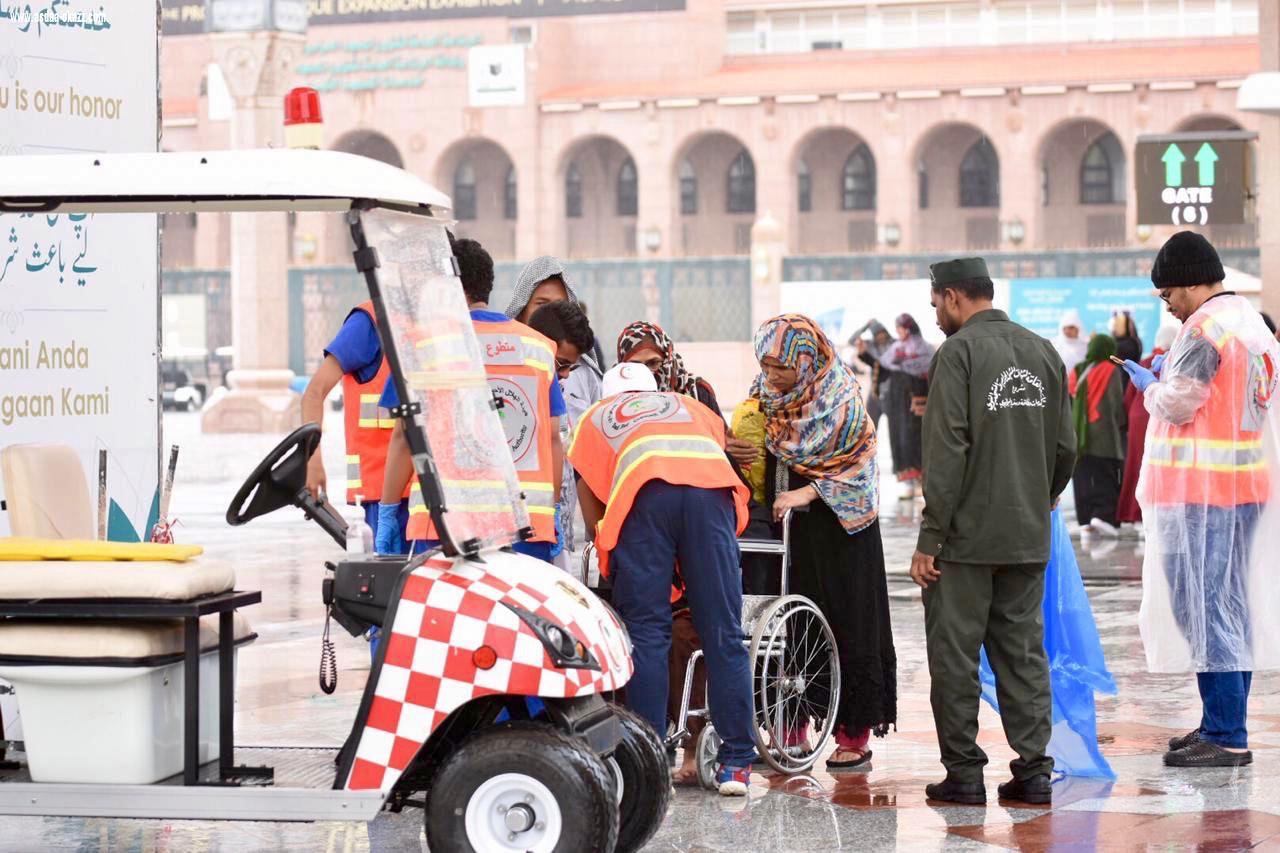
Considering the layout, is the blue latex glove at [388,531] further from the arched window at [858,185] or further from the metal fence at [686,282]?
the arched window at [858,185]

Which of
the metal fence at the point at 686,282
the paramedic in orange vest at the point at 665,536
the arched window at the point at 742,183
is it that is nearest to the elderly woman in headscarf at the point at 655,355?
the paramedic in orange vest at the point at 665,536

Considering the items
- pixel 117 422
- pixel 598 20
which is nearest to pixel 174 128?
pixel 598 20

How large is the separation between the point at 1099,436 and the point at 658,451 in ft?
34.3

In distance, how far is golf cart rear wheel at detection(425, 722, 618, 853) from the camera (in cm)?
484

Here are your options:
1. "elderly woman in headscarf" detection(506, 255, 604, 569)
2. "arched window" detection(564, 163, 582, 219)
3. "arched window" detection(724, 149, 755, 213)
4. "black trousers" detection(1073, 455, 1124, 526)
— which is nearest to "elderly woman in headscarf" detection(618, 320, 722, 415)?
"elderly woman in headscarf" detection(506, 255, 604, 569)

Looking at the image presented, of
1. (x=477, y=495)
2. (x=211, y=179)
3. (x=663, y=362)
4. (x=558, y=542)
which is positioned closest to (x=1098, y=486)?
(x=663, y=362)

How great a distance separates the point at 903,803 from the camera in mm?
6359

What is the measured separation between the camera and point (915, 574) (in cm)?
Result: 629

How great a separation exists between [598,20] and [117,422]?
2224 inches

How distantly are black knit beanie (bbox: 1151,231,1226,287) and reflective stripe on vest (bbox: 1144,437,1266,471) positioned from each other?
56 centimetres

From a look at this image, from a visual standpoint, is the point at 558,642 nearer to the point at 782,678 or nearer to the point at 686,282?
the point at 782,678

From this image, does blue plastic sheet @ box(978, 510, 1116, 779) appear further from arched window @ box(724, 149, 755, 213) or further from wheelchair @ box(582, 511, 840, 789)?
arched window @ box(724, 149, 755, 213)

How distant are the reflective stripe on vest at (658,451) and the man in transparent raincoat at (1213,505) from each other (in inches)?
65.3

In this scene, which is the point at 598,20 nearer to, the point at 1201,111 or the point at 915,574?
the point at 1201,111
